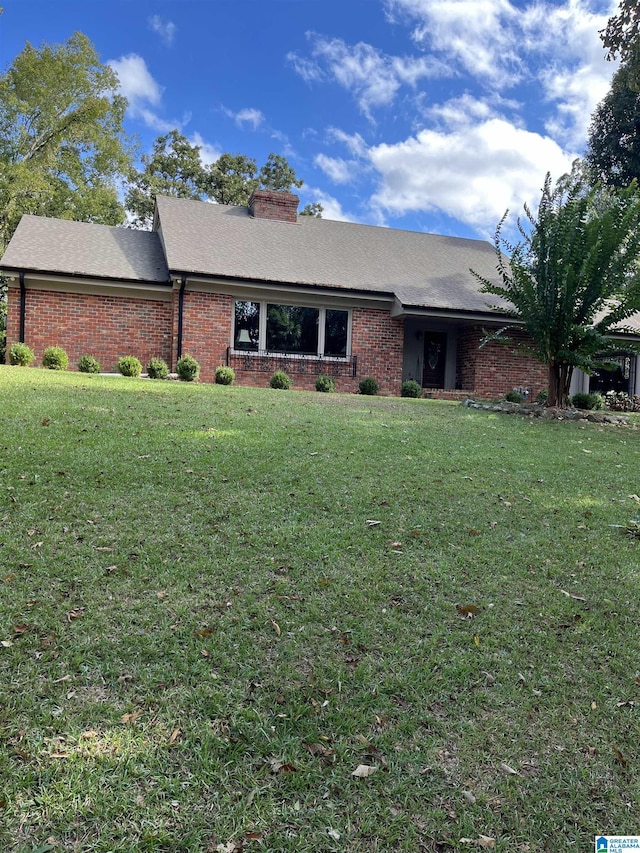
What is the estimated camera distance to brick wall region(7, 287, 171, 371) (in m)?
14.7

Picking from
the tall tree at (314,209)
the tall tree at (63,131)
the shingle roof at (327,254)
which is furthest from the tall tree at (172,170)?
the shingle roof at (327,254)

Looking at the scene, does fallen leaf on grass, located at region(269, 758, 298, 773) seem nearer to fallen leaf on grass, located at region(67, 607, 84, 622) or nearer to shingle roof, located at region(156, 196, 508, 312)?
fallen leaf on grass, located at region(67, 607, 84, 622)

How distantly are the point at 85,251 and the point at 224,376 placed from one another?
5.82 m

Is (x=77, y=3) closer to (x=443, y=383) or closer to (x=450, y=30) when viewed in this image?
(x=450, y=30)

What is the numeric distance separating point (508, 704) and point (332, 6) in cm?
2205

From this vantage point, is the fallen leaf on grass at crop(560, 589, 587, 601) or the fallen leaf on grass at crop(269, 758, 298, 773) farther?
the fallen leaf on grass at crop(560, 589, 587, 601)

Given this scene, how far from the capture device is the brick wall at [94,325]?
48.2 ft

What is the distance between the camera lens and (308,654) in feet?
9.31

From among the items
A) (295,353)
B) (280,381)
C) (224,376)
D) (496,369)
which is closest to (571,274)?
(496,369)

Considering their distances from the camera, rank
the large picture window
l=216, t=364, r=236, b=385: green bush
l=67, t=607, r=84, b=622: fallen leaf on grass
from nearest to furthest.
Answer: l=67, t=607, r=84, b=622: fallen leaf on grass → l=216, t=364, r=236, b=385: green bush → the large picture window

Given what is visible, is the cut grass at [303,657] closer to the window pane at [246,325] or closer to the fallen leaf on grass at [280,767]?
the fallen leaf on grass at [280,767]

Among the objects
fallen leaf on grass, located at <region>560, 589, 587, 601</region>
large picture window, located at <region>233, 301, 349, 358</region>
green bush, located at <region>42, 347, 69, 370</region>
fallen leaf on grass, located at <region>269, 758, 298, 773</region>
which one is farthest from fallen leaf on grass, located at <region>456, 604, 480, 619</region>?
large picture window, located at <region>233, 301, 349, 358</region>

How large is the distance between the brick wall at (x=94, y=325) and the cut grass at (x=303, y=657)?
1018 centimetres

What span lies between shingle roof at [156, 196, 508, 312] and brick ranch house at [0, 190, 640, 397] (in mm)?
70
